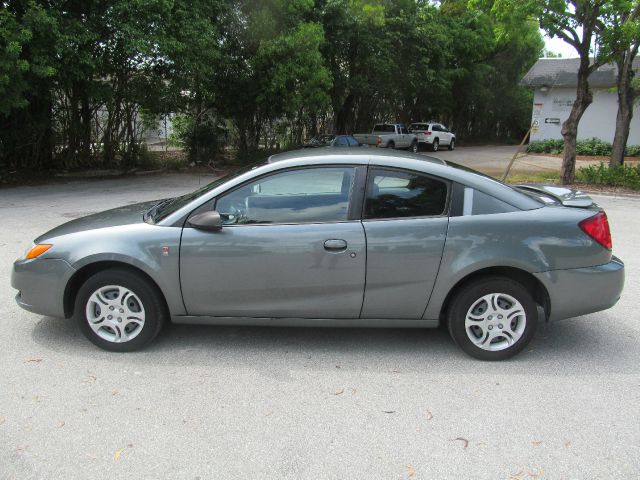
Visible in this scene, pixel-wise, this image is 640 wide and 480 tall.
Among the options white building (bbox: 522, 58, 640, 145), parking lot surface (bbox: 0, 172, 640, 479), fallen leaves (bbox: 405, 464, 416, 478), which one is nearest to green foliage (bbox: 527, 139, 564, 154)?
Answer: white building (bbox: 522, 58, 640, 145)

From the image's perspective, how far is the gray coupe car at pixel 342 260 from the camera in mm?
3980

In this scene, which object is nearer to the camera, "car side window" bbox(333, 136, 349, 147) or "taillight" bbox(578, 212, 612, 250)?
"taillight" bbox(578, 212, 612, 250)

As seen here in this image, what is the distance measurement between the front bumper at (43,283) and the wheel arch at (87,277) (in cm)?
4

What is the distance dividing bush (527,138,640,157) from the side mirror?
27056mm

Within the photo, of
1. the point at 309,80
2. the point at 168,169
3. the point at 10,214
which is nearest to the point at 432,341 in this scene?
the point at 10,214

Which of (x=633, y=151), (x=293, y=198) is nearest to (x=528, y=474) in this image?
(x=293, y=198)

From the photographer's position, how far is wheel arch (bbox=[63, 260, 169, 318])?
13.5ft

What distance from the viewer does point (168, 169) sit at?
65.7 feet

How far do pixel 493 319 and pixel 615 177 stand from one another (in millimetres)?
12724

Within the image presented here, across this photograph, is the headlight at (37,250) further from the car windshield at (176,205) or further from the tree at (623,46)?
the tree at (623,46)

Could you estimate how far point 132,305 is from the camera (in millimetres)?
4172

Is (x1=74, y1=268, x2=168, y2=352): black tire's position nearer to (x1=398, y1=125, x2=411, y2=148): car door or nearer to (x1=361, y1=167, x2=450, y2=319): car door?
(x1=361, y1=167, x2=450, y2=319): car door

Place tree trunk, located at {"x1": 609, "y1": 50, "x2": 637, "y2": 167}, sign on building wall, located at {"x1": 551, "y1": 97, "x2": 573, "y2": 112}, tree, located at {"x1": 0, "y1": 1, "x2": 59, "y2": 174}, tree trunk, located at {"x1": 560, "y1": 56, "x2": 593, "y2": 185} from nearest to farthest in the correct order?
tree, located at {"x1": 0, "y1": 1, "x2": 59, "y2": 174} < tree trunk, located at {"x1": 560, "y1": 56, "x2": 593, "y2": 185} < tree trunk, located at {"x1": 609, "y1": 50, "x2": 637, "y2": 167} < sign on building wall, located at {"x1": 551, "y1": 97, "x2": 573, "y2": 112}

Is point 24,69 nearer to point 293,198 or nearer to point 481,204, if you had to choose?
point 293,198
